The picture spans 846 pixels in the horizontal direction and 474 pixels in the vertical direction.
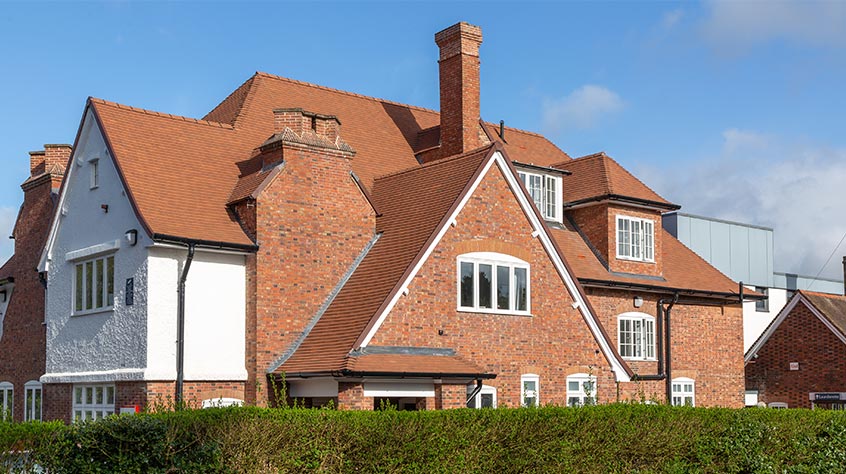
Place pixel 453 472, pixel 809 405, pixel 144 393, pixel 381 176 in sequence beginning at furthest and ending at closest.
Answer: pixel 809 405 < pixel 381 176 < pixel 144 393 < pixel 453 472

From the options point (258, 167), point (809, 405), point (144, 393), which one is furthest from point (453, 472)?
point (809, 405)

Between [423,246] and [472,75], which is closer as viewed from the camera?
[423,246]

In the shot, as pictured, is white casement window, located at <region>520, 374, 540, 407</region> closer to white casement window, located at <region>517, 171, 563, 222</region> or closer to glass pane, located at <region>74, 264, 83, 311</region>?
white casement window, located at <region>517, 171, 563, 222</region>

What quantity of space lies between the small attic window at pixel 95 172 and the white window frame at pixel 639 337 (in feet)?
48.8

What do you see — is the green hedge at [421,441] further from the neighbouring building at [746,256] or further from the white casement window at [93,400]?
the neighbouring building at [746,256]

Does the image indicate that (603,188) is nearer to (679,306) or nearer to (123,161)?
(679,306)

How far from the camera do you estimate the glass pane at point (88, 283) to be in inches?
935

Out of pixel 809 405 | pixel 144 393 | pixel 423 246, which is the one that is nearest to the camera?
pixel 144 393

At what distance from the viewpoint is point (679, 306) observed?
3084 centimetres

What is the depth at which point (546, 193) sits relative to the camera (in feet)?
98.1

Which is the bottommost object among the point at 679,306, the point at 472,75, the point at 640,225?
the point at 679,306

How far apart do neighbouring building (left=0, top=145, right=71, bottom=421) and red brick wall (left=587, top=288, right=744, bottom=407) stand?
51.0ft

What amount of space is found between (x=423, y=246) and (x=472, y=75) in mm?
7863

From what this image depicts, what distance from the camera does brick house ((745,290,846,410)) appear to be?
3575 cm
